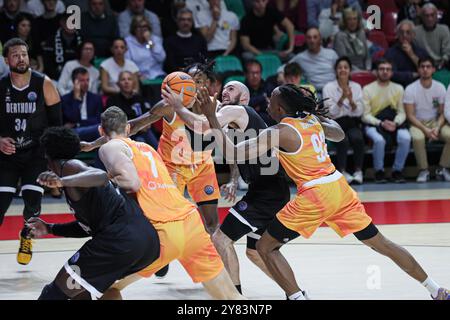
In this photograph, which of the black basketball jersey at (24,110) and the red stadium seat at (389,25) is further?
the red stadium seat at (389,25)

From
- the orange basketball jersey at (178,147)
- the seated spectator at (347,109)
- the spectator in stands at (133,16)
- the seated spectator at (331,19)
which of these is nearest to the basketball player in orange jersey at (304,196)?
the orange basketball jersey at (178,147)

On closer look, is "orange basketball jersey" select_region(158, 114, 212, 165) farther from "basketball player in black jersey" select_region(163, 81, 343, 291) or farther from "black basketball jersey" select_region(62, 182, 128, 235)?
"black basketball jersey" select_region(62, 182, 128, 235)

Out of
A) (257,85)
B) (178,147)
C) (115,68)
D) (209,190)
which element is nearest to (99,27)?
(115,68)

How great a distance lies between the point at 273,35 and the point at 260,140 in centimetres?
820

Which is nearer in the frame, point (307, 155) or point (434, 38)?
point (307, 155)

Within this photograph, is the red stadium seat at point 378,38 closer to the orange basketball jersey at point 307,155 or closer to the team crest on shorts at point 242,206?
the team crest on shorts at point 242,206

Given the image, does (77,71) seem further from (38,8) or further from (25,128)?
(25,128)

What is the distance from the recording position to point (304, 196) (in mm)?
5844

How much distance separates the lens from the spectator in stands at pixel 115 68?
1198 centimetres

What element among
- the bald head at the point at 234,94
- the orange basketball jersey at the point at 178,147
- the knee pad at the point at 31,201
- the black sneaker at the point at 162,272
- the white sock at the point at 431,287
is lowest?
the black sneaker at the point at 162,272

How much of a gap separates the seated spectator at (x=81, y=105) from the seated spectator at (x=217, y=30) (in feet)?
7.98

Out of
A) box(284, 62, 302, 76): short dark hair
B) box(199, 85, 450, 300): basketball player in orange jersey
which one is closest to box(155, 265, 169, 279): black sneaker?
box(199, 85, 450, 300): basketball player in orange jersey

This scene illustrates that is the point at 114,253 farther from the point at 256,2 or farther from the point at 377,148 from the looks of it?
the point at 256,2

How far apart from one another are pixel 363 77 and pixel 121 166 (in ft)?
27.6
